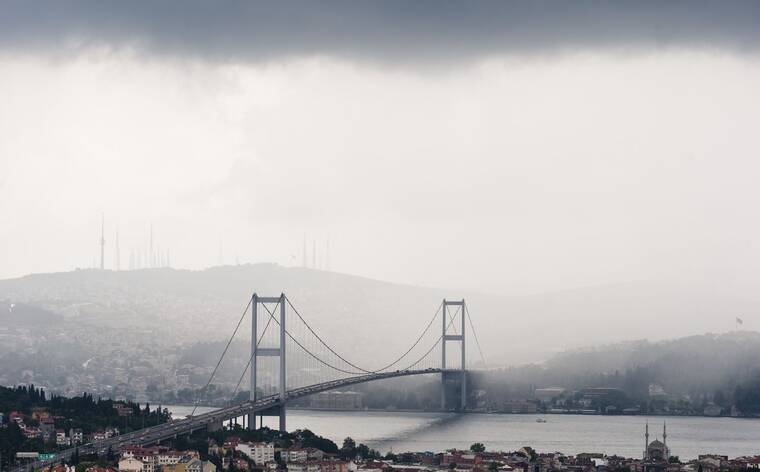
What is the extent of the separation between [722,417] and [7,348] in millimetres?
49548

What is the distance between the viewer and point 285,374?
74.8m

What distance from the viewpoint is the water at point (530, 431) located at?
60.6m

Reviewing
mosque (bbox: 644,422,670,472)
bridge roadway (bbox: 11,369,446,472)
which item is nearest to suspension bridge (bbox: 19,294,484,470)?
bridge roadway (bbox: 11,369,446,472)

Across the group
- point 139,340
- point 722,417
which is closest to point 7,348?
point 139,340

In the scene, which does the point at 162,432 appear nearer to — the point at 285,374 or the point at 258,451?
the point at 258,451

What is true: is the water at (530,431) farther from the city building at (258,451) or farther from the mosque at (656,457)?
the city building at (258,451)

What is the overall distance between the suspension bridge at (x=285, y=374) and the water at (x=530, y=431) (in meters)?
1.61

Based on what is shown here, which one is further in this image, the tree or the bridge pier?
the tree

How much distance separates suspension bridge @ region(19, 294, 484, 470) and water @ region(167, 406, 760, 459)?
161cm

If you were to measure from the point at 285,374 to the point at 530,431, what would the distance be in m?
9.18

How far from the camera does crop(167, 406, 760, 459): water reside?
199ft

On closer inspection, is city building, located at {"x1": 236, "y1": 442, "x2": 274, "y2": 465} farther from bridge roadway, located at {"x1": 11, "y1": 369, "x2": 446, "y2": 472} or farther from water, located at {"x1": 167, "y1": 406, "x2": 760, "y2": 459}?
water, located at {"x1": 167, "y1": 406, "x2": 760, "y2": 459}

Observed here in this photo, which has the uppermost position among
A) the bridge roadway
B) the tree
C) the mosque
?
the bridge roadway

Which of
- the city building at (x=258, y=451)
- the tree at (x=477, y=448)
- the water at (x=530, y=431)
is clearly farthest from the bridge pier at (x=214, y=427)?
the tree at (x=477, y=448)
